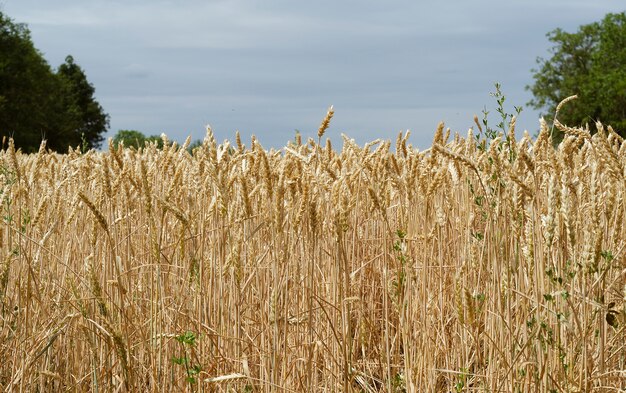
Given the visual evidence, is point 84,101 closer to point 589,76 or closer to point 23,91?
point 23,91

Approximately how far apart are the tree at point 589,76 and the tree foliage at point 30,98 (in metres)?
27.7

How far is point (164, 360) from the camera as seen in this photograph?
3.08 metres

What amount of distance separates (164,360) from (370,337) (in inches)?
40.7

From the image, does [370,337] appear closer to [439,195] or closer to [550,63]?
[439,195]

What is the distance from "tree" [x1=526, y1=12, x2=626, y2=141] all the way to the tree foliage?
2770 centimetres

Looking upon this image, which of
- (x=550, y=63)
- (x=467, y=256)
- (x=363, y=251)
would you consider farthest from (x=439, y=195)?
(x=550, y=63)

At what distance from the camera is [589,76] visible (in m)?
46.3

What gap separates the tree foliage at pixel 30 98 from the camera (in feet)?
132

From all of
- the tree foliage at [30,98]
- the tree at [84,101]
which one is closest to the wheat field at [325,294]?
the tree foliage at [30,98]

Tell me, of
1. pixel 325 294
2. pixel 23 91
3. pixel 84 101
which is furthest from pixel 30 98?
pixel 325 294

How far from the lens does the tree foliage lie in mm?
40312

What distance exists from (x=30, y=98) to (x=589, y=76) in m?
31.9

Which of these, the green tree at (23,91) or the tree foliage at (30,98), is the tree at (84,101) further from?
the green tree at (23,91)

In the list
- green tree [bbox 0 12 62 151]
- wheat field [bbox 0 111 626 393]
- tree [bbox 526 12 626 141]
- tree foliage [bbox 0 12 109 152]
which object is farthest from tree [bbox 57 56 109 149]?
wheat field [bbox 0 111 626 393]
